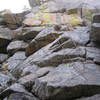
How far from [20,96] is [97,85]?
183cm

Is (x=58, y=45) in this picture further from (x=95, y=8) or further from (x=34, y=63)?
(x=95, y=8)

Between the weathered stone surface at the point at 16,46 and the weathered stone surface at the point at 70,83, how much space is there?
5315mm

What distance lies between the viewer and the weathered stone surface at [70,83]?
4.88 m

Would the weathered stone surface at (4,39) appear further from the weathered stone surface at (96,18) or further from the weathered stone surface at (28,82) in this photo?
the weathered stone surface at (96,18)

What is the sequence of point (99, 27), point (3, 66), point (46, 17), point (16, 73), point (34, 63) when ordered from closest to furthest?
point (99, 27)
point (34, 63)
point (16, 73)
point (3, 66)
point (46, 17)

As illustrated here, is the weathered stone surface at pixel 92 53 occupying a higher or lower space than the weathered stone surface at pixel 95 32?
lower

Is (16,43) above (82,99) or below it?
below

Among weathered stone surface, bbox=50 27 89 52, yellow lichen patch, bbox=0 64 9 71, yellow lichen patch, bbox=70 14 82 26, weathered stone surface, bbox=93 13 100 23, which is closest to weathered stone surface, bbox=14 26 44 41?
yellow lichen patch, bbox=70 14 82 26

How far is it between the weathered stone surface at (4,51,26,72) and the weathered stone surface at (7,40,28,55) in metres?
0.38

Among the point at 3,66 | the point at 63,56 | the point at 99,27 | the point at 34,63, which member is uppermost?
→ the point at 99,27

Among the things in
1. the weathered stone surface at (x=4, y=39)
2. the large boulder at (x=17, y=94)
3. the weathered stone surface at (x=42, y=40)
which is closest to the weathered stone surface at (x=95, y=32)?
the weathered stone surface at (x=42, y=40)

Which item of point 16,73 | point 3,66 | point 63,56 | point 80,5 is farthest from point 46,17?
point 63,56

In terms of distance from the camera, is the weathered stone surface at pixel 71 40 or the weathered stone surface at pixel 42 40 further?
the weathered stone surface at pixel 42 40

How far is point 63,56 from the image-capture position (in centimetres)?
688
